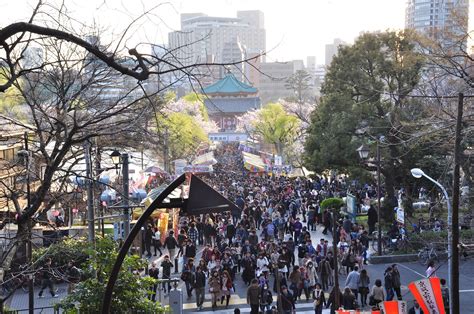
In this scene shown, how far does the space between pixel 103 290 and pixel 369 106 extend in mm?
19084

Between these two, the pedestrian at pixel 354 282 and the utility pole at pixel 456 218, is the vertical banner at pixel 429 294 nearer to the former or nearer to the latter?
the utility pole at pixel 456 218

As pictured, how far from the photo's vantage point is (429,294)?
35.2ft

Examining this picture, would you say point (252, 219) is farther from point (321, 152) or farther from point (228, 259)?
point (228, 259)

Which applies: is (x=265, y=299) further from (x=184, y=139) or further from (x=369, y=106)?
(x=184, y=139)

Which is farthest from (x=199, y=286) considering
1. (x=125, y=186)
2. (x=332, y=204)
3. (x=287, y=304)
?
(x=332, y=204)

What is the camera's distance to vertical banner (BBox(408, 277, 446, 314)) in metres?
10.7

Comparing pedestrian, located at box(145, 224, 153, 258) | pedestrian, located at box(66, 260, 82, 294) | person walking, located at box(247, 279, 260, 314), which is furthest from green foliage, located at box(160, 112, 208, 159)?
person walking, located at box(247, 279, 260, 314)

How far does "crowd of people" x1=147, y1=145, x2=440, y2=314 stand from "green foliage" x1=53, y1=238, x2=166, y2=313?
5551mm

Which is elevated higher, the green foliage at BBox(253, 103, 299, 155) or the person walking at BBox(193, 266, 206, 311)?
the green foliage at BBox(253, 103, 299, 155)

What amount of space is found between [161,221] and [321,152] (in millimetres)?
7846

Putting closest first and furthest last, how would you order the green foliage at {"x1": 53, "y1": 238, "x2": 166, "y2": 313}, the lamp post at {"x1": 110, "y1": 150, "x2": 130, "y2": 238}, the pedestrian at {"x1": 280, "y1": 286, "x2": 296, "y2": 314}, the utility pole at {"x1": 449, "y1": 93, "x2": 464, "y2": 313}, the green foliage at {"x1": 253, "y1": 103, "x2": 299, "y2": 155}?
1. the green foliage at {"x1": 53, "y1": 238, "x2": 166, "y2": 313}
2. the utility pole at {"x1": 449, "y1": 93, "x2": 464, "y2": 313}
3. the lamp post at {"x1": 110, "y1": 150, "x2": 130, "y2": 238}
4. the pedestrian at {"x1": 280, "y1": 286, "x2": 296, "y2": 314}
5. the green foliage at {"x1": 253, "y1": 103, "x2": 299, "y2": 155}

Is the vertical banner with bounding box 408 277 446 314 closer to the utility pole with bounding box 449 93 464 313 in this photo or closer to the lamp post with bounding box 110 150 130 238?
the utility pole with bounding box 449 93 464 313

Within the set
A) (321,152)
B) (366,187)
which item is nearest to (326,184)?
(366,187)

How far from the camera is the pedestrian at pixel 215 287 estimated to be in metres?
15.9
